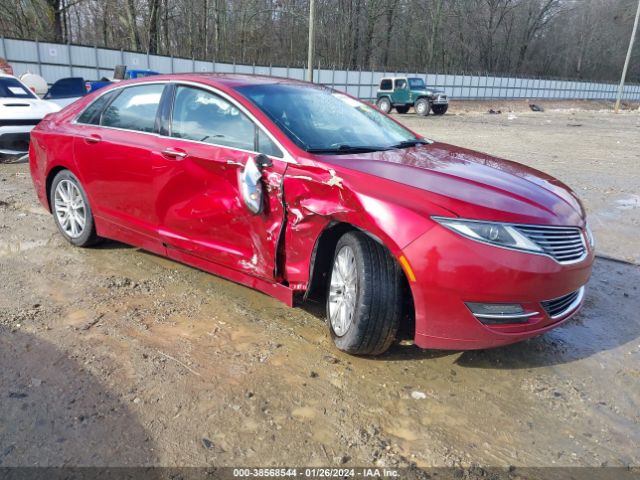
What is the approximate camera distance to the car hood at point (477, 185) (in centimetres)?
273

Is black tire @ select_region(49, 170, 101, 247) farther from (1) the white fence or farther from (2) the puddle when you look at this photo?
(1) the white fence

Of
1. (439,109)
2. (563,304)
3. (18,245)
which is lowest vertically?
(18,245)

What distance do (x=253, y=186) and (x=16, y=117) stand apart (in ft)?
Answer: 24.1

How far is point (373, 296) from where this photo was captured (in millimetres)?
2840

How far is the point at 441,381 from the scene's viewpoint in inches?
116

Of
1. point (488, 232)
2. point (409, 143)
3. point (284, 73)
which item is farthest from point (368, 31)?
point (488, 232)

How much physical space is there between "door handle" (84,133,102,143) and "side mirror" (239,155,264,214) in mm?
1729

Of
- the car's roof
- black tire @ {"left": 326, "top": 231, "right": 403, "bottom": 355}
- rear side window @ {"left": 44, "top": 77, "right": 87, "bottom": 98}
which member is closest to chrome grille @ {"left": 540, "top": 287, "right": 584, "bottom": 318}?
black tire @ {"left": 326, "top": 231, "right": 403, "bottom": 355}

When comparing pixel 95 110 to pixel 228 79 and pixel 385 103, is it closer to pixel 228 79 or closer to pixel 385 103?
pixel 228 79

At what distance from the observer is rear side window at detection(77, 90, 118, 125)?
Result: 447 cm

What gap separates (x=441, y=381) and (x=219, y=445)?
1273 mm

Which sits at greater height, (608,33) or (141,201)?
(608,33)

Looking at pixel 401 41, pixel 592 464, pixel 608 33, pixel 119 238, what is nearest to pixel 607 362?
pixel 592 464

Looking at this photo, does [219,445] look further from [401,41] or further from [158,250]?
[401,41]
